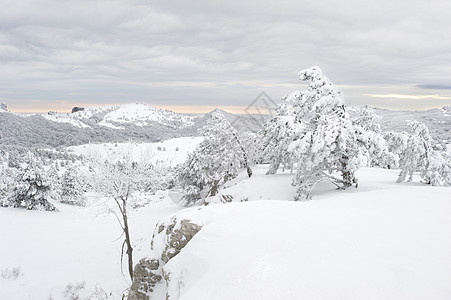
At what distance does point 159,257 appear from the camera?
9383 mm

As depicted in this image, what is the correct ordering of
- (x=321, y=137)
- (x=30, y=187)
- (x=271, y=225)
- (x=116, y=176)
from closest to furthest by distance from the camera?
(x=271, y=225) → (x=321, y=137) → (x=116, y=176) → (x=30, y=187)

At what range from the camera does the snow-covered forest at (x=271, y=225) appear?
5.24 metres

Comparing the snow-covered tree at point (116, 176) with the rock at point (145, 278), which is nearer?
the rock at point (145, 278)

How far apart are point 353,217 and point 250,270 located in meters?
4.45

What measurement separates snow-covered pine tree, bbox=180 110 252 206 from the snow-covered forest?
150 millimetres

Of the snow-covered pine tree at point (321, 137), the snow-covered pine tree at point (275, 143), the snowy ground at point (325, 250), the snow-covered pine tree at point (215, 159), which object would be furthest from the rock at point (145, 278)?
the snow-covered pine tree at point (215, 159)

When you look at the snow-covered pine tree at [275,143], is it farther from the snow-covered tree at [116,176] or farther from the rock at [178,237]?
the rock at [178,237]

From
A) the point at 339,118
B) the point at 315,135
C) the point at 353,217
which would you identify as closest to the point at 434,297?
the point at 353,217

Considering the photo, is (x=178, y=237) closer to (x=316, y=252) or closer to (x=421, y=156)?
(x=316, y=252)

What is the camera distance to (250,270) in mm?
5500

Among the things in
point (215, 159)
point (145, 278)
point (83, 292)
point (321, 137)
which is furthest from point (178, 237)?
point (215, 159)

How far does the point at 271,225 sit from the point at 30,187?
39440 mm

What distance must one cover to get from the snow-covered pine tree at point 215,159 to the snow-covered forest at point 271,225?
0.49ft

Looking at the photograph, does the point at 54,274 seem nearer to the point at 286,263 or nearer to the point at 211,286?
the point at 211,286
